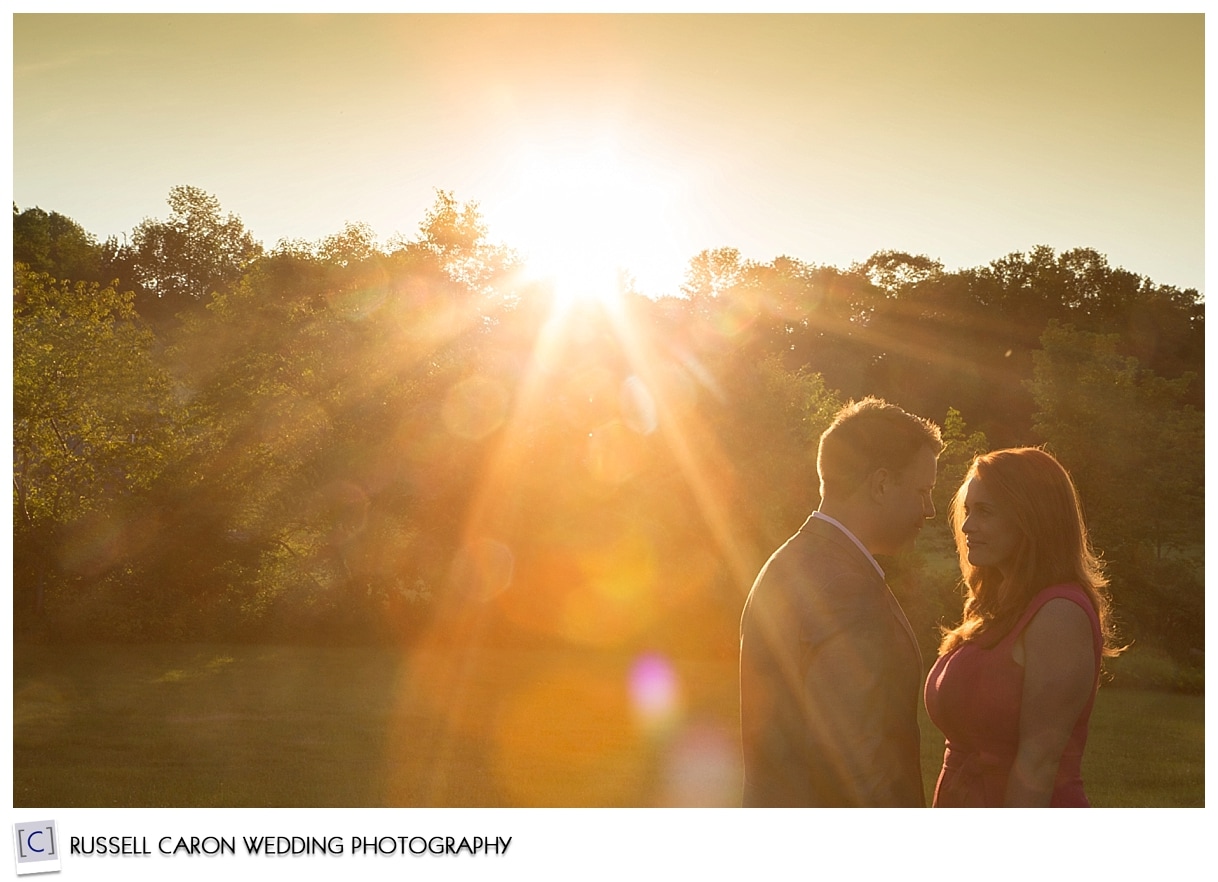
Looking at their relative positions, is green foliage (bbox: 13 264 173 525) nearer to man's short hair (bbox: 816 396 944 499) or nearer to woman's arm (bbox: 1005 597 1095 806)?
man's short hair (bbox: 816 396 944 499)

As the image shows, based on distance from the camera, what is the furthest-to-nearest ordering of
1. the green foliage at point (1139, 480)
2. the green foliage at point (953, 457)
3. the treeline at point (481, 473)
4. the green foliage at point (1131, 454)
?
1. the green foliage at point (953, 457)
2. the green foliage at point (1131, 454)
3. the green foliage at point (1139, 480)
4. the treeline at point (481, 473)

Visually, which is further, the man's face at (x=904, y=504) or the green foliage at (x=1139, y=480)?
the green foliage at (x=1139, y=480)

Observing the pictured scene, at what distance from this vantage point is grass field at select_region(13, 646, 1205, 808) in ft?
35.3

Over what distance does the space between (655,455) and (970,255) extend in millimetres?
9523

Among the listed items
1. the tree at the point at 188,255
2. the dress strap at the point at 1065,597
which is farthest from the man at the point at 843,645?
the tree at the point at 188,255

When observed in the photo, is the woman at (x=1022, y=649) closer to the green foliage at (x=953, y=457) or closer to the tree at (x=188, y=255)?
the green foliage at (x=953, y=457)

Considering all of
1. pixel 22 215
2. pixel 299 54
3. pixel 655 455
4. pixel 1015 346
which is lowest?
pixel 655 455

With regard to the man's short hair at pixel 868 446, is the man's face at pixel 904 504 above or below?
below

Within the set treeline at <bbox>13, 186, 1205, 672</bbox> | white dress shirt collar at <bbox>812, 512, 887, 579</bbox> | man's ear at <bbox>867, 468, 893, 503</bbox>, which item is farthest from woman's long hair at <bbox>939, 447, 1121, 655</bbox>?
treeline at <bbox>13, 186, 1205, 672</bbox>

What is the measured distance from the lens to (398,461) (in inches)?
742

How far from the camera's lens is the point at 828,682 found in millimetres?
3018

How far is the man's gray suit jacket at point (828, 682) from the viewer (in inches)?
118
